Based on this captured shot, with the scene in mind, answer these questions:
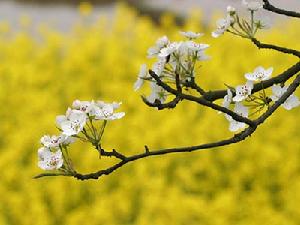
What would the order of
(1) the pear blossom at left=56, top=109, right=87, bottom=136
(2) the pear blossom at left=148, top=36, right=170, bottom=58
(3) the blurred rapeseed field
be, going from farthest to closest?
(3) the blurred rapeseed field < (2) the pear blossom at left=148, top=36, right=170, bottom=58 < (1) the pear blossom at left=56, top=109, right=87, bottom=136

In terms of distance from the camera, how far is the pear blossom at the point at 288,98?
136cm

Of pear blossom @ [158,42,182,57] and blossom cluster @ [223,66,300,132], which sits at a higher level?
pear blossom @ [158,42,182,57]

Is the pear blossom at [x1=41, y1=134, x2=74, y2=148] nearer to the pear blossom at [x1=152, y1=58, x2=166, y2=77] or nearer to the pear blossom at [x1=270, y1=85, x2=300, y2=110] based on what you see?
the pear blossom at [x1=152, y1=58, x2=166, y2=77]

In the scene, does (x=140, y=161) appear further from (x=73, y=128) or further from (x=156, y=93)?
(x=73, y=128)

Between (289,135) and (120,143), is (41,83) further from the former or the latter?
(289,135)

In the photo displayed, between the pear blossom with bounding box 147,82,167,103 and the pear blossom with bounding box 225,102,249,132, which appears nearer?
the pear blossom with bounding box 225,102,249,132

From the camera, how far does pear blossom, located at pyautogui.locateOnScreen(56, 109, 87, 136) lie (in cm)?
131

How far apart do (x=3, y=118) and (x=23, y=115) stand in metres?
0.14

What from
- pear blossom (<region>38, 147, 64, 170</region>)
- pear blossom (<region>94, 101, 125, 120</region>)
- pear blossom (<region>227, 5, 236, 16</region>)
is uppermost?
pear blossom (<region>227, 5, 236, 16</region>)

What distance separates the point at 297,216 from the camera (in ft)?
13.4

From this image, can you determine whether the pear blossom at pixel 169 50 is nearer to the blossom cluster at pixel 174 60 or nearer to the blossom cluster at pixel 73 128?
the blossom cluster at pixel 174 60

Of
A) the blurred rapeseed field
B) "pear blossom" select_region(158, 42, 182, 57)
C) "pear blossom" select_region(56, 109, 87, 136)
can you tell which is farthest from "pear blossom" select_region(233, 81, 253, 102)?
the blurred rapeseed field

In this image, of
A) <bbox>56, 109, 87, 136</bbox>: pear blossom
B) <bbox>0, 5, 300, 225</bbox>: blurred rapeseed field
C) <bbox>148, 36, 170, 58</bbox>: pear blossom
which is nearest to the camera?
<bbox>56, 109, 87, 136</bbox>: pear blossom

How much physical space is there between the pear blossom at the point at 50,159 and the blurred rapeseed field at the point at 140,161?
2598mm
